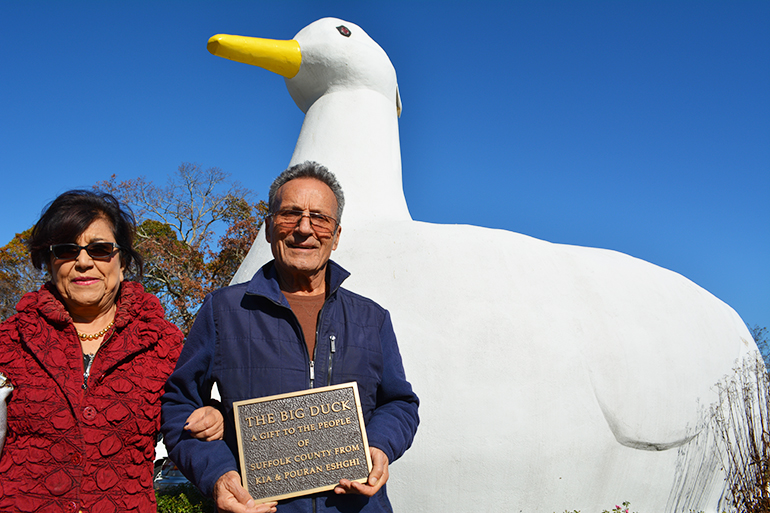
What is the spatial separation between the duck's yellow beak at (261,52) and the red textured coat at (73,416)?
383 cm

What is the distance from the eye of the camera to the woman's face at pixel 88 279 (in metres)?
2.06

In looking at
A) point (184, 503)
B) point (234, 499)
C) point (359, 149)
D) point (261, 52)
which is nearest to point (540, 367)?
point (234, 499)

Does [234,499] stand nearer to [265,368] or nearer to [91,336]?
[265,368]

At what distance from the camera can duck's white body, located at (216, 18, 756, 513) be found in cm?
344

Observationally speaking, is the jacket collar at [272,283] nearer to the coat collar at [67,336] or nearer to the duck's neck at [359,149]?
the coat collar at [67,336]

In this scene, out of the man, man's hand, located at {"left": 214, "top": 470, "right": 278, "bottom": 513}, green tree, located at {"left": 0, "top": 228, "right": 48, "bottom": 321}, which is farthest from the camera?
green tree, located at {"left": 0, "top": 228, "right": 48, "bottom": 321}

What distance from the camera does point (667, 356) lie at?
391cm

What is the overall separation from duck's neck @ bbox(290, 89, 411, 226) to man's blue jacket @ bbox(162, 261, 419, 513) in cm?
279

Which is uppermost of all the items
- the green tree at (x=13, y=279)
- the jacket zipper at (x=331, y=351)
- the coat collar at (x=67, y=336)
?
the green tree at (x=13, y=279)

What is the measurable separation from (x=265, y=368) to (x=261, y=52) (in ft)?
14.4

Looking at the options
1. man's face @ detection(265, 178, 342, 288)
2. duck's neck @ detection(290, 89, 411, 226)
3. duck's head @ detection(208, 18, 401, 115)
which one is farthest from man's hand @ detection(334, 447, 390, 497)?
duck's head @ detection(208, 18, 401, 115)

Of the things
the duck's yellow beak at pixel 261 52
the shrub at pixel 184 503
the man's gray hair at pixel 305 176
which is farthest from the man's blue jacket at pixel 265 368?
the duck's yellow beak at pixel 261 52

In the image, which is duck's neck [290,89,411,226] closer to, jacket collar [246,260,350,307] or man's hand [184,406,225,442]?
jacket collar [246,260,350,307]

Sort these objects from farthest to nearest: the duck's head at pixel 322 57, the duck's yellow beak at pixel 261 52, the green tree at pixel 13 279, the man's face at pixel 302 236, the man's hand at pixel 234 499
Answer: the green tree at pixel 13 279 < the duck's head at pixel 322 57 < the duck's yellow beak at pixel 261 52 < the man's face at pixel 302 236 < the man's hand at pixel 234 499
